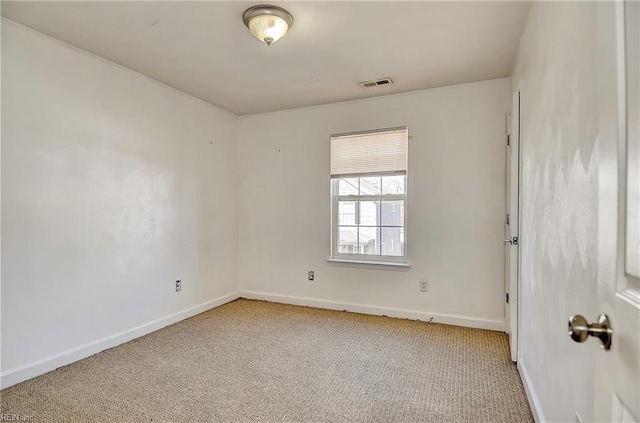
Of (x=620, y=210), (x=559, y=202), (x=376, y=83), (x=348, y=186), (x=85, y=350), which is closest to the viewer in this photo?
(x=620, y=210)

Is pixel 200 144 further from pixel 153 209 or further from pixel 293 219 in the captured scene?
pixel 293 219

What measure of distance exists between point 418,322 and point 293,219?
1.80 meters

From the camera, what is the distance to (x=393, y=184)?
365 cm

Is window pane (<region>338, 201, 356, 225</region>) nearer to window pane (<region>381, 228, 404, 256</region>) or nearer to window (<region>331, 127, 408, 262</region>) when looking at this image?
window (<region>331, 127, 408, 262</region>)

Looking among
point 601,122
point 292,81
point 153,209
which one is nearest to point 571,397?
point 601,122

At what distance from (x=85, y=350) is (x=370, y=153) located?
3122 mm

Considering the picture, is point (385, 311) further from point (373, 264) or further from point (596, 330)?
point (596, 330)

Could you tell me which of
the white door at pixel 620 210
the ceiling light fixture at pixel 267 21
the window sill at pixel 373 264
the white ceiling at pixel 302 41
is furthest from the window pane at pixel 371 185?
the white door at pixel 620 210

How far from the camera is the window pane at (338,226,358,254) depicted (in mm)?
3854

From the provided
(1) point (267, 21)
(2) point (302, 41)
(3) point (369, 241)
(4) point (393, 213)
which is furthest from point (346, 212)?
(1) point (267, 21)

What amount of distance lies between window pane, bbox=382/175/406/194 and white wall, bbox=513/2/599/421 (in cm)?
149

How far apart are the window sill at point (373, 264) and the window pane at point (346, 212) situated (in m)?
0.43

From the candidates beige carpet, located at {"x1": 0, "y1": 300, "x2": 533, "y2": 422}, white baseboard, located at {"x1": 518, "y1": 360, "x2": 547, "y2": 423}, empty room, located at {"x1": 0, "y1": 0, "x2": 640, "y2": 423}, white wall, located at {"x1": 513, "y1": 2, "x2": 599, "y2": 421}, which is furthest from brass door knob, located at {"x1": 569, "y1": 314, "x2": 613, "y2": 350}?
beige carpet, located at {"x1": 0, "y1": 300, "x2": 533, "y2": 422}

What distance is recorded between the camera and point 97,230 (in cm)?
274
